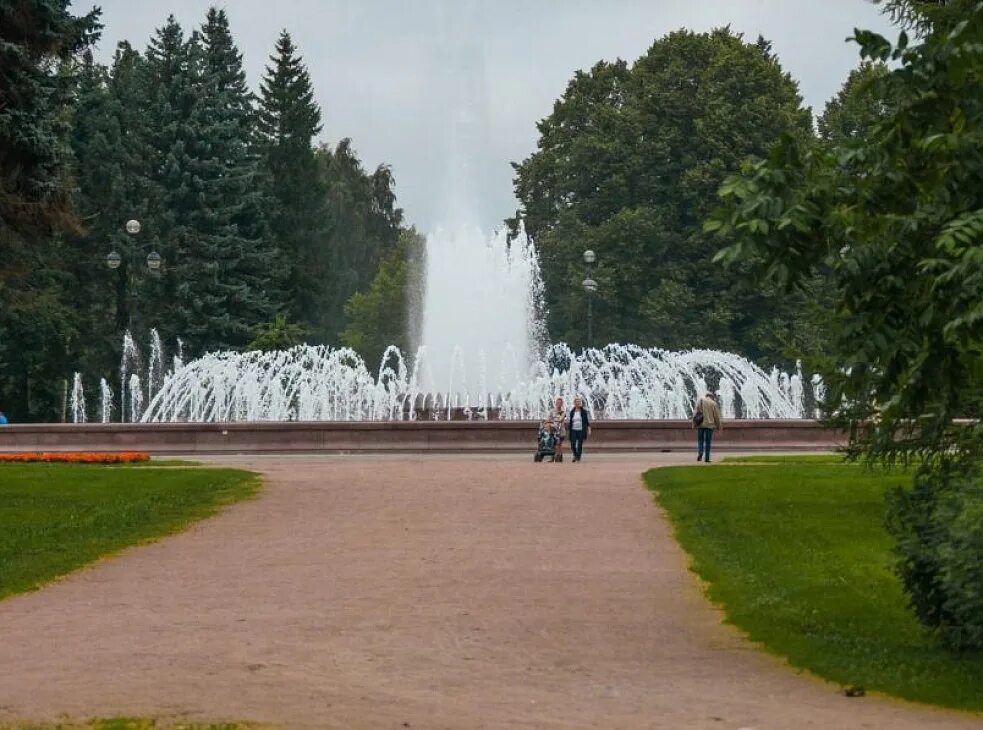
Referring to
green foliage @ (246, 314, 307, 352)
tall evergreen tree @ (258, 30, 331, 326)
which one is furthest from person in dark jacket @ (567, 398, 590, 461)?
tall evergreen tree @ (258, 30, 331, 326)

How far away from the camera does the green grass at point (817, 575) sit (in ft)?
34.2

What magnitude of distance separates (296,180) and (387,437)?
45.3 meters

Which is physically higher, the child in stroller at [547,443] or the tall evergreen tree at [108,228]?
the tall evergreen tree at [108,228]

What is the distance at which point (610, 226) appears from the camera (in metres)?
70.1

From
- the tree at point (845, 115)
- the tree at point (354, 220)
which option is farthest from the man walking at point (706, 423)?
the tree at point (354, 220)

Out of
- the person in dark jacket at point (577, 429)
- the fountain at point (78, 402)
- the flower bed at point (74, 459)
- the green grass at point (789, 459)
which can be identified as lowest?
the green grass at point (789, 459)

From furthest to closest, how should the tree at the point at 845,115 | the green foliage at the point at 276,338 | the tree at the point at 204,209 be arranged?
the tree at the point at 204,209, the green foliage at the point at 276,338, the tree at the point at 845,115

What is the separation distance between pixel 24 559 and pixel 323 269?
66.3 meters

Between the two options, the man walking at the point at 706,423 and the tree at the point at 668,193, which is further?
the tree at the point at 668,193

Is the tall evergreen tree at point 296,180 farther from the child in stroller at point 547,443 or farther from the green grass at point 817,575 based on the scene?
the green grass at point 817,575

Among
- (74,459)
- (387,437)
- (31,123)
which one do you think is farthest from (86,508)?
(387,437)

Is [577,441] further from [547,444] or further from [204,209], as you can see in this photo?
[204,209]

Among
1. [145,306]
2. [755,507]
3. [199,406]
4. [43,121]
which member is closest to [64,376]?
[145,306]

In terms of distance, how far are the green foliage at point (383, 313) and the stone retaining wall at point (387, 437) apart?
4867 centimetres
